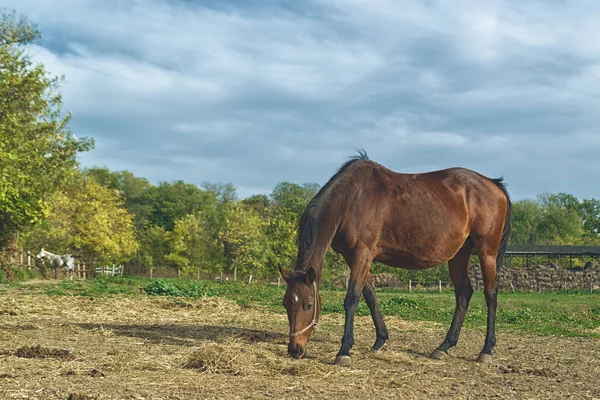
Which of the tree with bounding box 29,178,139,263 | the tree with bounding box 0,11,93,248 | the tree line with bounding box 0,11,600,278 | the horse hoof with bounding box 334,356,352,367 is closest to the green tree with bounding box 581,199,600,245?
the tree line with bounding box 0,11,600,278

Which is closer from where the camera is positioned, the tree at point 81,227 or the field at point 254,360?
the field at point 254,360

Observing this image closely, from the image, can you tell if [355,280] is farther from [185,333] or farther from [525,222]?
[525,222]

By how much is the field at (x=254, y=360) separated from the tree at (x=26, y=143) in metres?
9.65

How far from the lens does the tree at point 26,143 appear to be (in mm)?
21125

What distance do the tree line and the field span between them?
11617 mm

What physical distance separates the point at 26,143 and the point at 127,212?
153ft

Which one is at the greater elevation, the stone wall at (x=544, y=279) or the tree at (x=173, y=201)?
the tree at (x=173, y=201)

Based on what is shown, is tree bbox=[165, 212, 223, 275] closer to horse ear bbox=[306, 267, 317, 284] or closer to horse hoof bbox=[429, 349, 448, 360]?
horse hoof bbox=[429, 349, 448, 360]

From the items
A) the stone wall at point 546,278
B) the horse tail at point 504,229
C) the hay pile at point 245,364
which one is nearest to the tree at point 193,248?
the stone wall at point 546,278

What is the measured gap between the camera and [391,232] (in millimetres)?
8219

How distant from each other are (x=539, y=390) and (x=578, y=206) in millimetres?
98859

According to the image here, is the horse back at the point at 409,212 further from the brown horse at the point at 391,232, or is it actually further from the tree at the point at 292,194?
the tree at the point at 292,194

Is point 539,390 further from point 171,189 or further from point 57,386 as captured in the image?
point 171,189

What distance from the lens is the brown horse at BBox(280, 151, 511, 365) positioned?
7.47 meters
